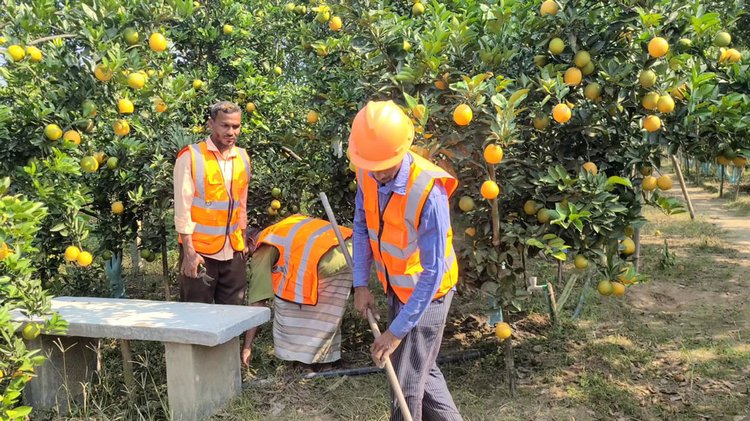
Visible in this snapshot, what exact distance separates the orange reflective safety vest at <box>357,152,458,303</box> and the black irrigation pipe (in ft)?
4.37

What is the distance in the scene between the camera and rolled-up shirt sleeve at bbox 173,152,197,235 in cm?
344

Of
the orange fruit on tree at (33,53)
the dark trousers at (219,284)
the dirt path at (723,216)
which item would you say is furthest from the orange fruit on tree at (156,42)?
the dirt path at (723,216)

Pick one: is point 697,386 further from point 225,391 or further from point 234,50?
point 234,50

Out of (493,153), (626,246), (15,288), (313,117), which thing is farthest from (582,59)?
(15,288)

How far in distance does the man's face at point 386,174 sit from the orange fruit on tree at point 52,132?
1918 millimetres

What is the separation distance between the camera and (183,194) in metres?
3.44

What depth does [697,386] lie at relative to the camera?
12.0 ft

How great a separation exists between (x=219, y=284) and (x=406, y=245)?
1.88m

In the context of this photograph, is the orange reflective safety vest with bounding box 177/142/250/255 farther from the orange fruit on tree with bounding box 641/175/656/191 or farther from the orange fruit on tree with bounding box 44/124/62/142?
the orange fruit on tree with bounding box 641/175/656/191

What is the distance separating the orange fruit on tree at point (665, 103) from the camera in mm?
2820

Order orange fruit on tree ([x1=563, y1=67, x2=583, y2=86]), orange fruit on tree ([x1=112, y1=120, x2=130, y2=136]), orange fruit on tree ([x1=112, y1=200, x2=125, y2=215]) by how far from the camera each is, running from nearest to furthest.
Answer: orange fruit on tree ([x1=563, y1=67, x2=583, y2=86])
orange fruit on tree ([x1=112, y1=120, x2=130, y2=136])
orange fruit on tree ([x1=112, y1=200, x2=125, y2=215])

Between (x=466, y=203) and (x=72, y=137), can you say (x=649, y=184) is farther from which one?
(x=72, y=137)

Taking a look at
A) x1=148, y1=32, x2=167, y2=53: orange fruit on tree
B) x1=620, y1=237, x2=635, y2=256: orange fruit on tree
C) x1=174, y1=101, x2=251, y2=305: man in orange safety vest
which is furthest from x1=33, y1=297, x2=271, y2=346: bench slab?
x1=620, y1=237, x2=635, y2=256: orange fruit on tree

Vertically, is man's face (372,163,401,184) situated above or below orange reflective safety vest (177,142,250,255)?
above
